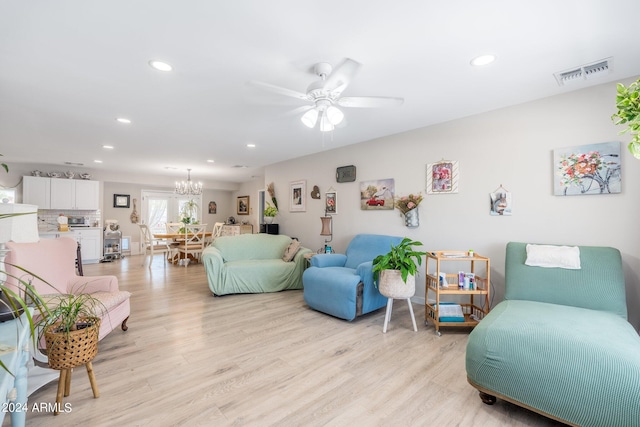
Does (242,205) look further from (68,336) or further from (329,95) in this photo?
(68,336)

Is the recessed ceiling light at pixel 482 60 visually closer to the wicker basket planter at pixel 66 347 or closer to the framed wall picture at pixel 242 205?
the wicker basket planter at pixel 66 347

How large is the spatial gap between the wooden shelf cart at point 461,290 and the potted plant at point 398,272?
0.24 m

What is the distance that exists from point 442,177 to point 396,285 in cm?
153

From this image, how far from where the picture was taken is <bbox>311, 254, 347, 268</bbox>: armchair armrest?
365cm

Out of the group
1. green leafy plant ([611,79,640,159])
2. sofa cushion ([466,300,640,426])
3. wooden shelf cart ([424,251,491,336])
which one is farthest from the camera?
wooden shelf cart ([424,251,491,336])

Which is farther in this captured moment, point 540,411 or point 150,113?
point 150,113

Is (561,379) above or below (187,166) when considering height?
below

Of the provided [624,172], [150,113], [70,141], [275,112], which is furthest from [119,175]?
[624,172]

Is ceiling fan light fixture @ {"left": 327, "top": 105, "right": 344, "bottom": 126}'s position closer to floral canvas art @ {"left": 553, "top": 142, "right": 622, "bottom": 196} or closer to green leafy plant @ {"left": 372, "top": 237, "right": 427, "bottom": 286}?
green leafy plant @ {"left": 372, "top": 237, "right": 427, "bottom": 286}

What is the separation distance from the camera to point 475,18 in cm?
169

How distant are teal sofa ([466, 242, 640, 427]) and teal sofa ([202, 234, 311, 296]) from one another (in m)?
2.93

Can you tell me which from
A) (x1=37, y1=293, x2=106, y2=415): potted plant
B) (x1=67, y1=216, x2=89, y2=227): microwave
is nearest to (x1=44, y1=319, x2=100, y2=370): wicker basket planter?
(x1=37, y1=293, x2=106, y2=415): potted plant

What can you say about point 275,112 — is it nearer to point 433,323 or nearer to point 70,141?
point 433,323

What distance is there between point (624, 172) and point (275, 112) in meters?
3.30
